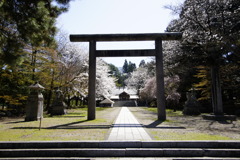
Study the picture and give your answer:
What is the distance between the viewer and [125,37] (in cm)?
1040

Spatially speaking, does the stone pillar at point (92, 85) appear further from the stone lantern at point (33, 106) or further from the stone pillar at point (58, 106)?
the stone pillar at point (58, 106)

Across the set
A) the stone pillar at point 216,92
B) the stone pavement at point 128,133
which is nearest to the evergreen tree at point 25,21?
the stone pavement at point 128,133

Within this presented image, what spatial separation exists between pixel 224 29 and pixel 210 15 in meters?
1.73

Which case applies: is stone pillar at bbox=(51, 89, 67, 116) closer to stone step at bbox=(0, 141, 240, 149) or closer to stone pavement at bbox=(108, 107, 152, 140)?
stone pavement at bbox=(108, 107, 152, 140)

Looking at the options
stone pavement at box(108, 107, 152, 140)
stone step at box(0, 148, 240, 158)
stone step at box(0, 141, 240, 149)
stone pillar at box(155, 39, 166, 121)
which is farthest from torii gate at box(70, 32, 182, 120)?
stone step at box(0, 148, 240, 158)

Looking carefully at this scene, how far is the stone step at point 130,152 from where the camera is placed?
4.56 m

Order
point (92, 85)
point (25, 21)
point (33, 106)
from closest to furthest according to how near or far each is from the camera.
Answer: point (25, 21) < point (92, 85) < point (33, 106)

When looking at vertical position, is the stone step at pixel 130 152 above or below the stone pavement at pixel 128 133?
below

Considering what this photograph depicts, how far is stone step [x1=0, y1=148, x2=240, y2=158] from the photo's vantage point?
4.56 metres

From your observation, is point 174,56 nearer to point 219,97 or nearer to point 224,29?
point 224,29

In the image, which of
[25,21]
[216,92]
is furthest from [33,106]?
[216,92]

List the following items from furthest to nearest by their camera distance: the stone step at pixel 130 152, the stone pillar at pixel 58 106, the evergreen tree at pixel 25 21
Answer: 1. the stone pillar at pixel 58 106
2. the evergreen tree at pixel 25 21
3. the stone step at pixel 130 152

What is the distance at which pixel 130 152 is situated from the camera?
456 centimetres

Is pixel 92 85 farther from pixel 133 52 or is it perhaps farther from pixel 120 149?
pixel 120 149
